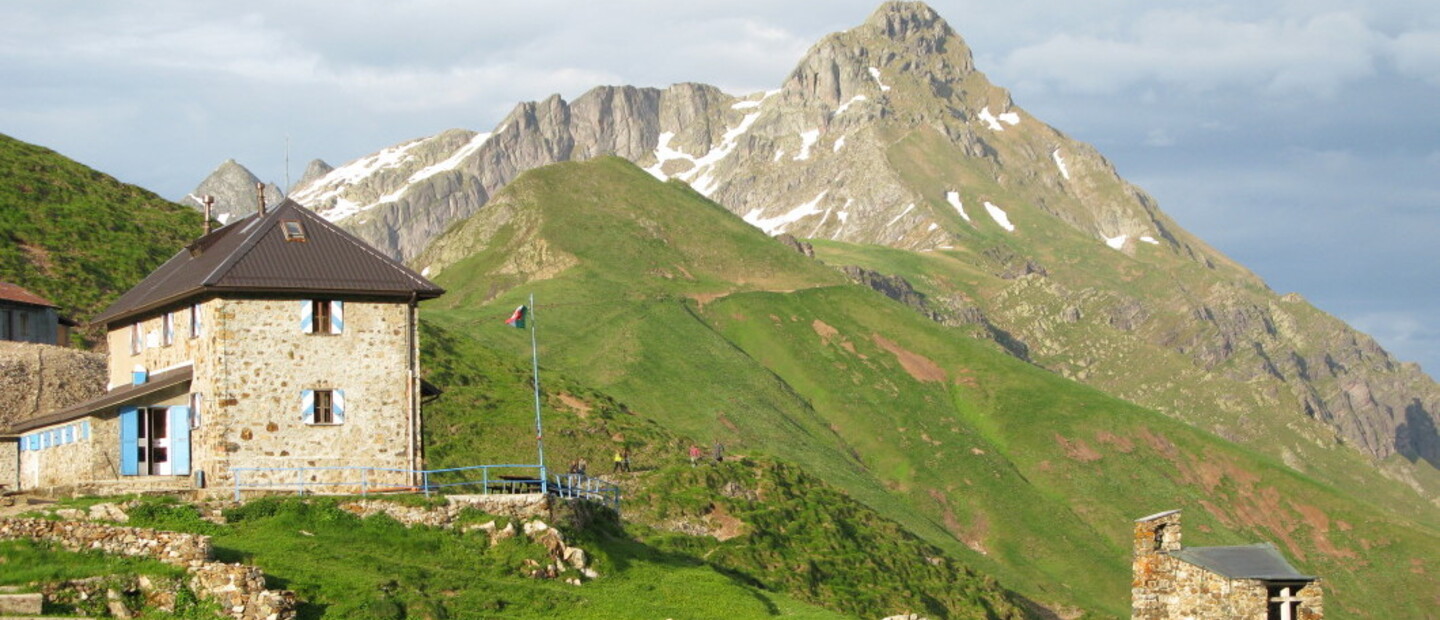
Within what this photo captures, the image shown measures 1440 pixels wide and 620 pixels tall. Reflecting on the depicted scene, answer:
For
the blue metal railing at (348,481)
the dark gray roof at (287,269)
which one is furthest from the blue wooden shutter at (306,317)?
the blue metal railing at (348,481)

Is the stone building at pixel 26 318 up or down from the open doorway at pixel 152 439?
up

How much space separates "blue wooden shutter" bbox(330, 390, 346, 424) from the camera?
176 ft

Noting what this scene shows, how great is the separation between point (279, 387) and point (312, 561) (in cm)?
1111

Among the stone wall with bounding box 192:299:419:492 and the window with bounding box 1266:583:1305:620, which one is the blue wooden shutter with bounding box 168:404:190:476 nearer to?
the stone wall with bounding box 192:299:419:492

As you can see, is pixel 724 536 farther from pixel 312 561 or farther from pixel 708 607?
pixel 312 561

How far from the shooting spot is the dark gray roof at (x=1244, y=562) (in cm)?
3959

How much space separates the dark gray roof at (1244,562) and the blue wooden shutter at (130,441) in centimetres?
3481

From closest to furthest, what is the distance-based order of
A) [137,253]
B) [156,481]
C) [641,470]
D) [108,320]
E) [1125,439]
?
[156,481]
[108,320]
[641,470]
[137,253]
[1125,439]

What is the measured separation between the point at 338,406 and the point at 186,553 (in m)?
14.8

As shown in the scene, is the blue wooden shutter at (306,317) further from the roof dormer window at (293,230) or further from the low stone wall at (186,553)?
the low stone wall at (186,553)

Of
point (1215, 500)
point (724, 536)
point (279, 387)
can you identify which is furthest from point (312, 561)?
point (1215, 500)

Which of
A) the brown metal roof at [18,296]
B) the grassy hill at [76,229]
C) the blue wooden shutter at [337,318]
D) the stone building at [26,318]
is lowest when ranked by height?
the blue wooden shutter at [337,318]

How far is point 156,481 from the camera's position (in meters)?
52.6

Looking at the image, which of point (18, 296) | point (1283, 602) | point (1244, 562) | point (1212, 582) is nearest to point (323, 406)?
point (1212, 582)
